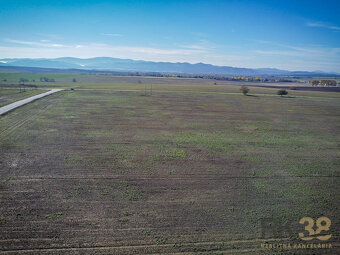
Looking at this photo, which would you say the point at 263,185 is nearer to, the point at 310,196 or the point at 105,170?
the point at 310,196

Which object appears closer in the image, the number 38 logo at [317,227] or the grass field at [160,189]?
the grass field at [160,189]

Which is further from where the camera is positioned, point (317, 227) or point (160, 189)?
point (160, 189)

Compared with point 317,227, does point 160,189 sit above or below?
above

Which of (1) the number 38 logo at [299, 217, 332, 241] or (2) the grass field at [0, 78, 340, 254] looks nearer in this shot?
(2) the grass field at [0, 78, 340, 254]

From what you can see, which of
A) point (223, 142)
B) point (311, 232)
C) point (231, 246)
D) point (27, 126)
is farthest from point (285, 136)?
point (27, 126)
